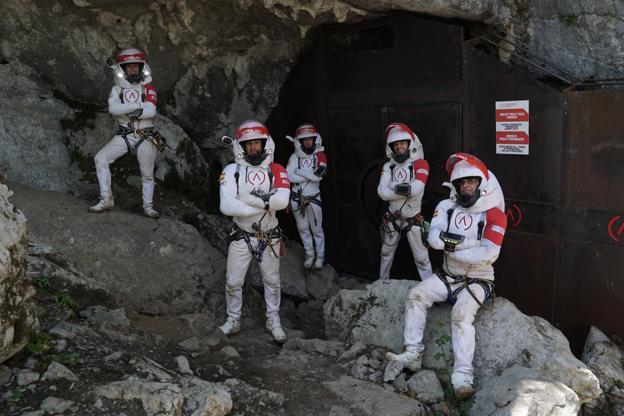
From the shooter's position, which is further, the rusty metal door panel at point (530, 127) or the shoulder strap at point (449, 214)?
the rusty metal door panel at point (530, 127)

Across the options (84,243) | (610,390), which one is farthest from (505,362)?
(84,243)

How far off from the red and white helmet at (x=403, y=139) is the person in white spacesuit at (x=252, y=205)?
5.30ft

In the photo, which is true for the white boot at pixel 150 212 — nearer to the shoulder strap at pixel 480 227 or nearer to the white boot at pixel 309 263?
the white boot at pixel 309 263

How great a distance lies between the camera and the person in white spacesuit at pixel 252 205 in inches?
243

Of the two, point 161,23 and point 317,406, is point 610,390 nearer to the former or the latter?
point 317,406

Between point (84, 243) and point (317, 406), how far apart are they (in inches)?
139

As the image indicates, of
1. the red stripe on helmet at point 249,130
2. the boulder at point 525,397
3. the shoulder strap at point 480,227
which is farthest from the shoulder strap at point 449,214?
the red stripe on helmet at point 249,130

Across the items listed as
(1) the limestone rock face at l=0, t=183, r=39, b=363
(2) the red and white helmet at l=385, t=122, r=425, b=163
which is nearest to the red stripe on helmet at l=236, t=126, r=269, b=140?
(2) the red and white helmet at l=385, t=122, r=425, b=163

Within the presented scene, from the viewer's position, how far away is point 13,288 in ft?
13.6

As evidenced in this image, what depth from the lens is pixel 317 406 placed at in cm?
498

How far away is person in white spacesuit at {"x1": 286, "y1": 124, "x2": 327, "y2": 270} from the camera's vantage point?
27.9ft

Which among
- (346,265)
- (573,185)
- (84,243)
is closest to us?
(573,185)

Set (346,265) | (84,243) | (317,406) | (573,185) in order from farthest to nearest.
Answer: (346,265), (84,243), (573,185), (317,406)

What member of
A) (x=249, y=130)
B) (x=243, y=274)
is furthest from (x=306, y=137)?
(x=243, y=274)
